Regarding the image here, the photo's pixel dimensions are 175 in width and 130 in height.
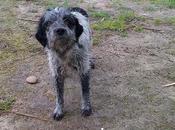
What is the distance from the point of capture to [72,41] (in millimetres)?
4965

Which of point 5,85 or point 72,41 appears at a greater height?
point 72,41

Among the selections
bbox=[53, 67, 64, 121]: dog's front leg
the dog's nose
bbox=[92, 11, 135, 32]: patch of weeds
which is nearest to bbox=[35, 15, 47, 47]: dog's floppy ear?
the dog's nose

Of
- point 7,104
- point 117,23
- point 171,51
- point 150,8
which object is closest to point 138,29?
point 117,23

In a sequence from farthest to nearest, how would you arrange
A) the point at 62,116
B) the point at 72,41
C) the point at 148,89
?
the point at 148,89
the point at 62,116
the point at 72,41

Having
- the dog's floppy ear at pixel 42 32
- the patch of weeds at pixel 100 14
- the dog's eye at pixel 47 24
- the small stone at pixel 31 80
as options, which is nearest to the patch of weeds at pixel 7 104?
the small stone at pixel 31 80

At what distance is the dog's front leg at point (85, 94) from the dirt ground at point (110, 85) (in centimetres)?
9

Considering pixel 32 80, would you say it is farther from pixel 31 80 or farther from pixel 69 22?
pixel 69 22

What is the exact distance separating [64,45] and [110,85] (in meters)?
1.27

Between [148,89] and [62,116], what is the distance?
1196mm

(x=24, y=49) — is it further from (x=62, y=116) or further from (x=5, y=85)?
(x=62, y=116)

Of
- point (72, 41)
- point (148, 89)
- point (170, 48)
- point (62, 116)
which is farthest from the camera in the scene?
point (170, 48)

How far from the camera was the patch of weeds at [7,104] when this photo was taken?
5.61 metres

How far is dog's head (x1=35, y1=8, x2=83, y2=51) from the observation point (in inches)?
189

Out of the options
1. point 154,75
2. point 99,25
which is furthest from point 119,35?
point 154,75
